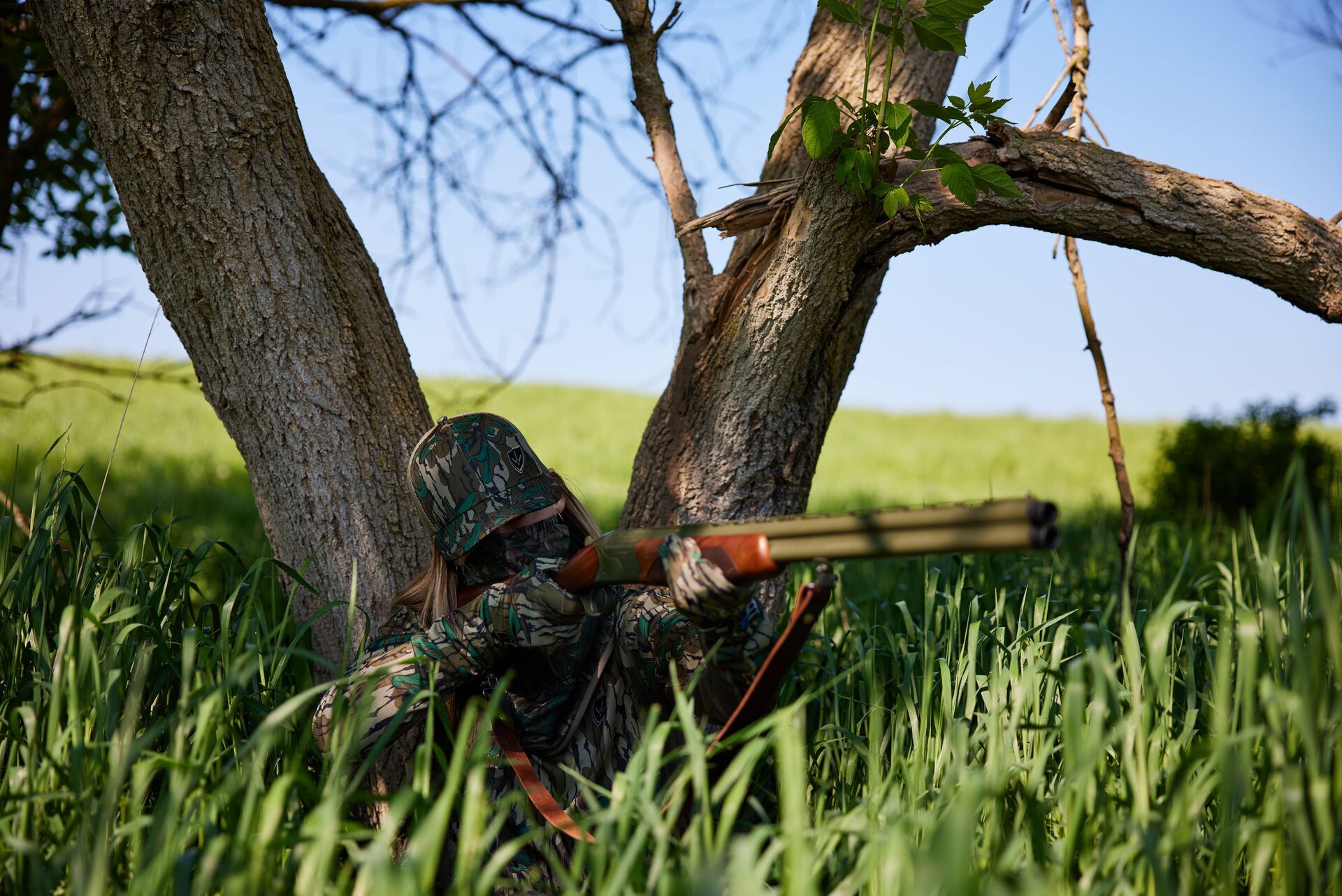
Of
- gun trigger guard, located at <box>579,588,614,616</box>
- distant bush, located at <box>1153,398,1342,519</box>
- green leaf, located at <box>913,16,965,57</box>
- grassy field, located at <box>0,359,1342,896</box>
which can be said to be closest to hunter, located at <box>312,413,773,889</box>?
gun trigger guard, located at <box>579,588,614,616</box>

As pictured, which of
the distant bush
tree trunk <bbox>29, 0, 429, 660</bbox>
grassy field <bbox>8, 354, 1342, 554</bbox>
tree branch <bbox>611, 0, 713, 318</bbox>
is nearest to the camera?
tree trunk <bbox>29, 0, 429, 660</bbox>

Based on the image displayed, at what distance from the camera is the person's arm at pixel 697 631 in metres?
1.79

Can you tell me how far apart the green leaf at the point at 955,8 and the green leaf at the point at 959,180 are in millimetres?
321

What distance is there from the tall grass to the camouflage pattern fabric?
130 millimetres

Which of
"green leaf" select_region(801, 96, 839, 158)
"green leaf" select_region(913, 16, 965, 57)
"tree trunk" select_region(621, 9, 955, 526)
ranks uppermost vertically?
"green leaf" select_region(913, 16, 965, 57)

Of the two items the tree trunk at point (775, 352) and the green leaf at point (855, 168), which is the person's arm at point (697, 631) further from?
the green leaf at point (855, 168)

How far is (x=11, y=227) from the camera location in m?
5.20

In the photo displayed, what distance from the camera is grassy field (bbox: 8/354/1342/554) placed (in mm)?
7988

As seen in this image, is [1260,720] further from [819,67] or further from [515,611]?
[819,67]

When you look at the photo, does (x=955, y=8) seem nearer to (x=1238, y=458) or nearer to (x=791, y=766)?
(x=791, y=766)

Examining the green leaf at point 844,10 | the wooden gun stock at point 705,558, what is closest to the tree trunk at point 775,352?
the green leaf at point 844,10

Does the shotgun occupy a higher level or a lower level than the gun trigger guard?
higher

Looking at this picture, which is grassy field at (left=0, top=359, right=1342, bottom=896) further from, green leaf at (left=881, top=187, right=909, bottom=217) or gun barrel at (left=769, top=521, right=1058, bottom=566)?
green leaf at (left=881, top=187, right=909, bottom=217)

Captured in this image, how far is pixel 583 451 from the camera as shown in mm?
12742
